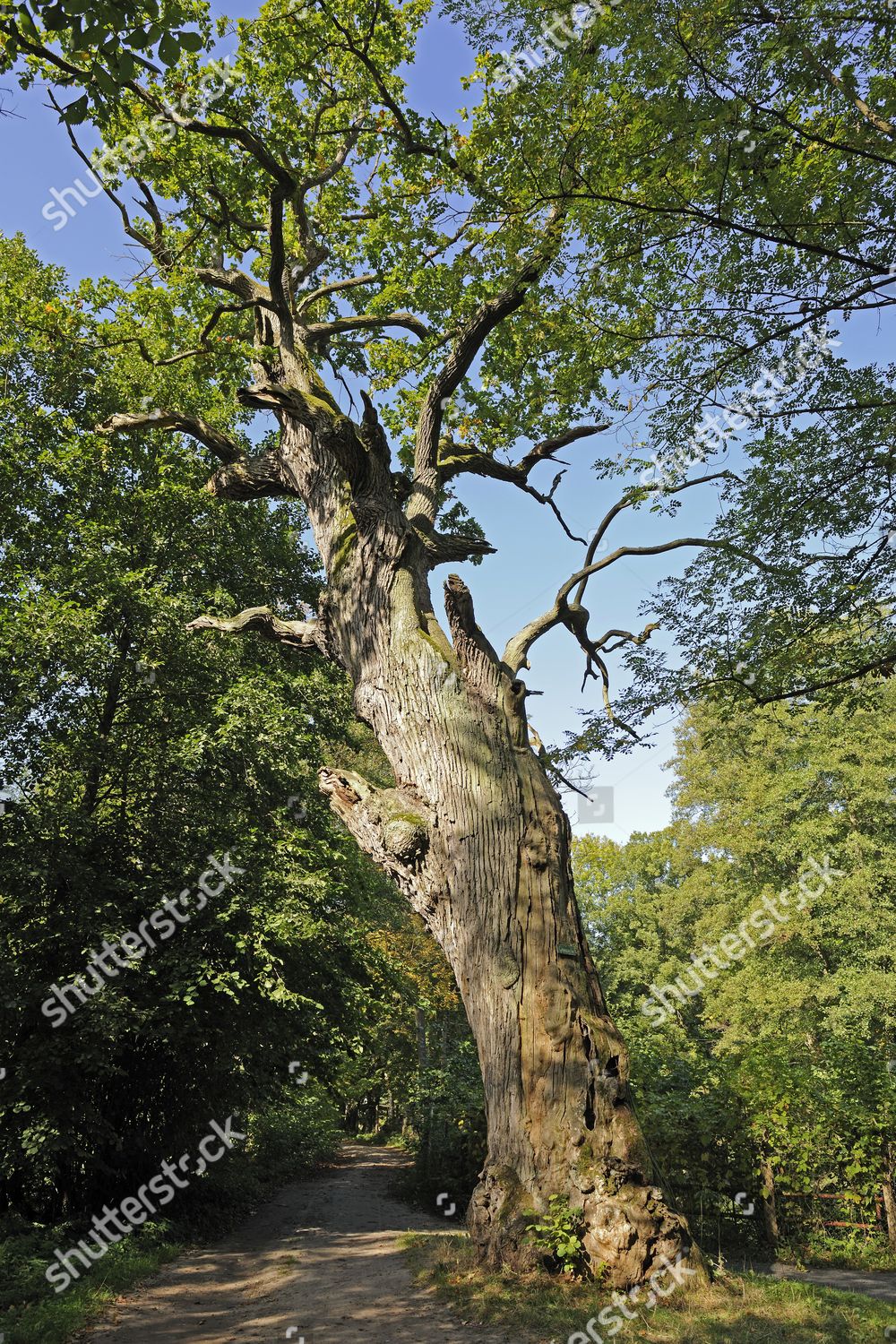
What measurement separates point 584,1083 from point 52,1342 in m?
3.95

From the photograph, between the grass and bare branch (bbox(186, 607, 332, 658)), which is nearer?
the grass

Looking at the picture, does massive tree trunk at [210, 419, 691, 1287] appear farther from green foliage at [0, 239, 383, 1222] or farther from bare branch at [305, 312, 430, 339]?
green foliage at [0, 239, 383, 1222]

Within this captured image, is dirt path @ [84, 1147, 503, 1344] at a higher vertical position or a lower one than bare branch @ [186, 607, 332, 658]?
lower

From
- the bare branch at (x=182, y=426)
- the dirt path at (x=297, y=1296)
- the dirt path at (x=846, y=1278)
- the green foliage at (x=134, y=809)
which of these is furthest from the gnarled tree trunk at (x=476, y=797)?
the green foliage at (x=134, y=809)

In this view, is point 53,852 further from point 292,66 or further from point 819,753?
point 819,753

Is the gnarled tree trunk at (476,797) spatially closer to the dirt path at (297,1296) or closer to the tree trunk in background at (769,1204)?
the dirt path at (297,1296)

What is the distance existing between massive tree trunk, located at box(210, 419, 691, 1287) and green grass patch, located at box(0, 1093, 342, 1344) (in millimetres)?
3240

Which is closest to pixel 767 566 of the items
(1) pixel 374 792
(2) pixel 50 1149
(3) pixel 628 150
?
(3) pixel 628 150

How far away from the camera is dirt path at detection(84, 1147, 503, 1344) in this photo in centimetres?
450

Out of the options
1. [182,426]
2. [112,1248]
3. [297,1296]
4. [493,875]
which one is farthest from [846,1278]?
[182,426]

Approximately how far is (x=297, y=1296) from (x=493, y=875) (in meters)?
3.83

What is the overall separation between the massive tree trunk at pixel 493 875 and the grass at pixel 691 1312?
0.60 feet

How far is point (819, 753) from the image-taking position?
20.5 metres

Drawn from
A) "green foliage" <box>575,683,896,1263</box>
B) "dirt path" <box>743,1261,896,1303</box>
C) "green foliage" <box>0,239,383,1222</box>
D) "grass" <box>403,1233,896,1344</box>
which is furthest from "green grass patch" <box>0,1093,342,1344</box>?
"green foliage" <box>575,683,896,1263</box>
